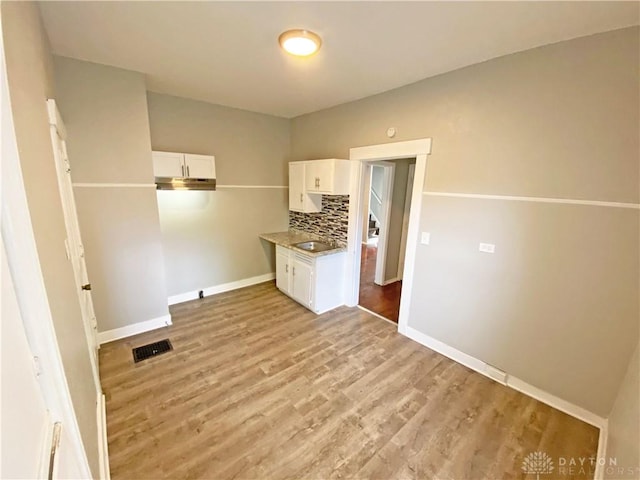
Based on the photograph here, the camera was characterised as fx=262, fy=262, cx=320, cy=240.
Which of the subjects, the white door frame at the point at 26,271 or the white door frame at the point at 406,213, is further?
the white door frame at the point at 406,213

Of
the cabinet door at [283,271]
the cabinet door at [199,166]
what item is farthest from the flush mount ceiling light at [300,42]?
the cabinet door at [283,271]

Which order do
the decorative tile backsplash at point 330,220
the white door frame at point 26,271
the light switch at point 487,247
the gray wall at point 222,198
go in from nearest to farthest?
the white door frame at point 26,271 → the light switch at point 487,247 → the gray wall at point 222,198 → the decorative tile backsplash at point 330,220

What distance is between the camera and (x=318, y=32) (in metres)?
1.88

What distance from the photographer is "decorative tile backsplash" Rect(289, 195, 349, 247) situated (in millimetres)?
3685

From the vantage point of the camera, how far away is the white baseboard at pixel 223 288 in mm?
3737

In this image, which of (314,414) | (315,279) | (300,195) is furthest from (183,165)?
(314,414)

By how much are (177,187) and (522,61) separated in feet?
11.9

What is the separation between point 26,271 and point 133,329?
264 centimetres

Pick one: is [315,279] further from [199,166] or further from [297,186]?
[199,166]

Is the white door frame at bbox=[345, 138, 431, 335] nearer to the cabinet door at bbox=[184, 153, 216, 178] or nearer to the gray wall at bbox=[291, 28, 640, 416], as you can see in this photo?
the gray wall at bbox=[291, 28, 640, 416]

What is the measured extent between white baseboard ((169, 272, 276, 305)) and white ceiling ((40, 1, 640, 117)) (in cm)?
270

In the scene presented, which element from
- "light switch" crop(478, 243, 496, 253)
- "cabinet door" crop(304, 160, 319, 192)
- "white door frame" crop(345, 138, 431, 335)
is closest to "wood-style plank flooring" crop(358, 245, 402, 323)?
"white door frame" crop(345, 138, 431, 335)

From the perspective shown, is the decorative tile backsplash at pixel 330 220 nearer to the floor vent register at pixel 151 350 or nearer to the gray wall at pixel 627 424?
the floor vent register at pixel 151 350

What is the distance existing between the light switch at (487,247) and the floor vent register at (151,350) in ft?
10.5
